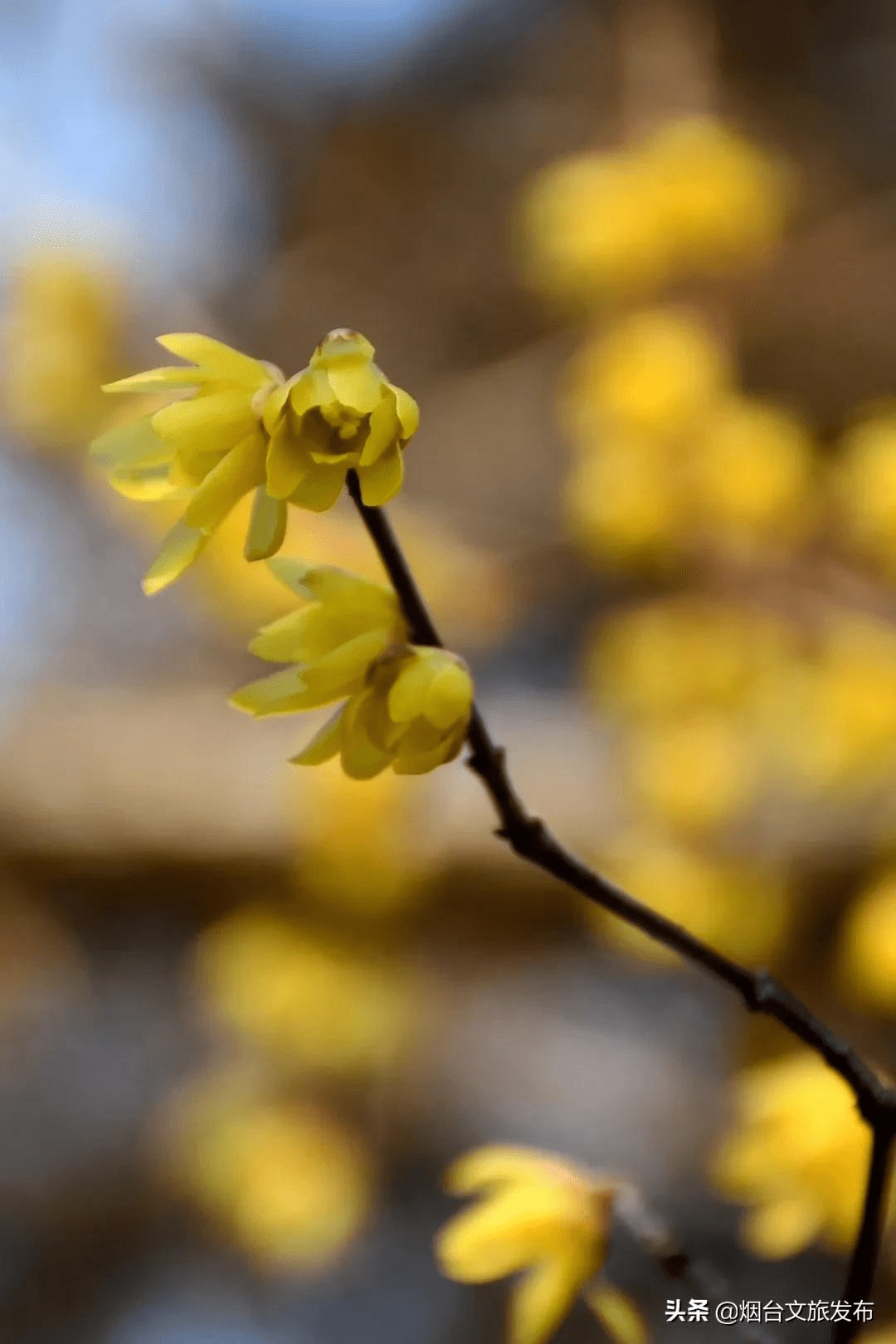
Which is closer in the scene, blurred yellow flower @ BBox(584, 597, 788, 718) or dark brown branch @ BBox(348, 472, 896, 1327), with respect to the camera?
dark brown branch @ BBox(348, 472, 896, 1327)

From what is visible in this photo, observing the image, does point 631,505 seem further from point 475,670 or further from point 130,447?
point 475,670

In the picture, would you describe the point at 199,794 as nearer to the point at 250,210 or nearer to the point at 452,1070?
the point at 452,1070

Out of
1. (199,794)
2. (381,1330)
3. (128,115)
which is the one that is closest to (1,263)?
(199,794)

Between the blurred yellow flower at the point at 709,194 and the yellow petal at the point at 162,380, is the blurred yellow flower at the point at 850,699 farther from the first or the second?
the yellow petal at the point at 162,380

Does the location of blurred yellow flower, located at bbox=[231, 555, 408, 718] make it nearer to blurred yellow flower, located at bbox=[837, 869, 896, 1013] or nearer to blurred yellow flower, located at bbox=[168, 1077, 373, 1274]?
blurred yellow flower, located at bbox=[837, 869, 896, 1013]

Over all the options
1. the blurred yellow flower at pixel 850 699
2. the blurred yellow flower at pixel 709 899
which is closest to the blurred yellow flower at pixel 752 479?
the blurred yellow flower at pixel 850 699

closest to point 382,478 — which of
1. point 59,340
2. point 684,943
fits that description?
point 684,943

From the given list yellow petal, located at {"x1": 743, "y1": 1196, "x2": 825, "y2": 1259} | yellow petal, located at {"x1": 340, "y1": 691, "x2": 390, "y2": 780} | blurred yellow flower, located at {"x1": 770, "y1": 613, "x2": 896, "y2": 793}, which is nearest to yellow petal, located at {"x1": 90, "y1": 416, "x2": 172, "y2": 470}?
yellow petal, located at {"x1": 340, "y1": 691, "x2": 390, "y2": 780}
